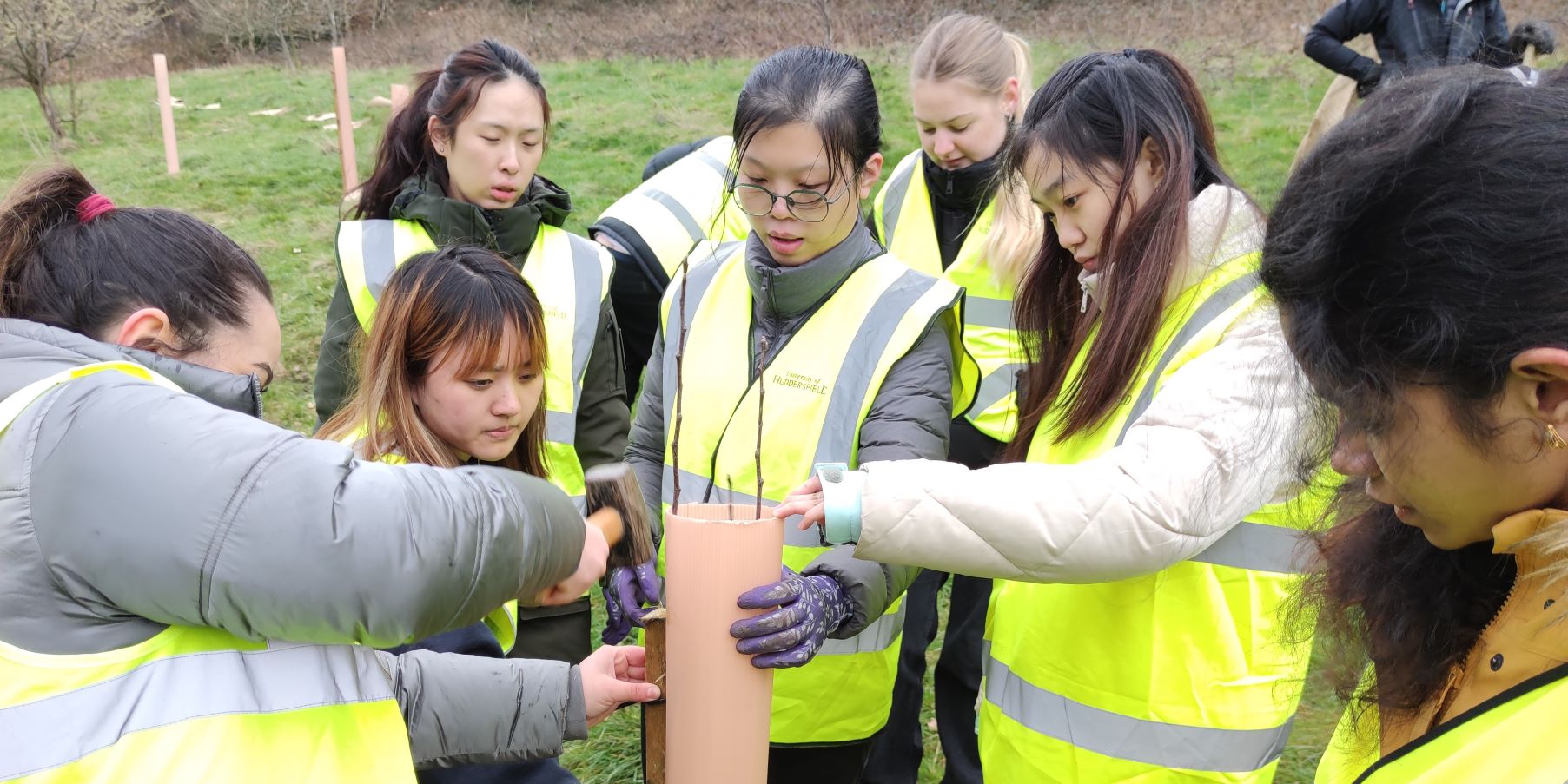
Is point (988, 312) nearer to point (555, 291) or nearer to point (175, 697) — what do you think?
→ point (555, 291)

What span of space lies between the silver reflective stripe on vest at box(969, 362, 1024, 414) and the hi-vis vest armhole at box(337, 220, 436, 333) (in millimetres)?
1653

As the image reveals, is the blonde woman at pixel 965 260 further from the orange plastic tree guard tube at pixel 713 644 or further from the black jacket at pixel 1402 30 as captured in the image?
the black jacket at pixel 1402 30

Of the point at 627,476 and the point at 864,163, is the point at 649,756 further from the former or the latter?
the point at 864,163

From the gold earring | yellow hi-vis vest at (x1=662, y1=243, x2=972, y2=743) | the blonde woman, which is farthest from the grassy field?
the gold earring

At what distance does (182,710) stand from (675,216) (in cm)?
275

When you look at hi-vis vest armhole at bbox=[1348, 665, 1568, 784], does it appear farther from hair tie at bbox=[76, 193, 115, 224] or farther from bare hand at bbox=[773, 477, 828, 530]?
hair tie at bbox=[76, 193, 115, 224]

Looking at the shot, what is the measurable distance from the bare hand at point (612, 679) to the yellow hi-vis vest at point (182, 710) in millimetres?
579

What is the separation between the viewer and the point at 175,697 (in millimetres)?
1235

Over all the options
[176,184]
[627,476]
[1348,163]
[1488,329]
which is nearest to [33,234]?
[627,476]

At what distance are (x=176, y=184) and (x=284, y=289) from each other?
3.65 m

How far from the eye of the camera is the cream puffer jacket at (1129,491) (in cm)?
166

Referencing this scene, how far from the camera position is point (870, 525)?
169 centimetres

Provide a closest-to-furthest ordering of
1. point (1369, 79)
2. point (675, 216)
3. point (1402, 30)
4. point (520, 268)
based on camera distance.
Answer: point (520, 268), point (675, 216), point (1402, 30), point (1369, 79)


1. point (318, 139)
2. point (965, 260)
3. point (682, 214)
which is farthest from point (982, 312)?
point (318, 139)
